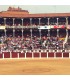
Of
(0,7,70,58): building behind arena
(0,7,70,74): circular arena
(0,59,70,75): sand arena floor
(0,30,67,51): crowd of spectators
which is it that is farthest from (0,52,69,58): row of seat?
(0,7,70,58): building behind arena

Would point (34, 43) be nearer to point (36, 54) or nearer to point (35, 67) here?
point (36, 54)

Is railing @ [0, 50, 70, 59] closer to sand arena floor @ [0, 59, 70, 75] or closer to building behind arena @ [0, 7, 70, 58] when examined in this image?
sand arena floor @ [0, 59, 70, 75]

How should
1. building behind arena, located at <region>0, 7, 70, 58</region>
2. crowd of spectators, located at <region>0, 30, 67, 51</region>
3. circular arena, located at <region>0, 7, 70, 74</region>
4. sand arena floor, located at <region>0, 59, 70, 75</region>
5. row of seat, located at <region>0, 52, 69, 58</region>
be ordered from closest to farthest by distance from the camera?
sand arena floor, located at <region>0, 59, 70, 75</region>, circular arena, located at <region>0, 7, 70, 74</region>, row of seat, located at <region>0, 52, 69, 58</region>, crowd of spectators, located at <region>0, 30, 67, 51</region>, building behind arena, located at <region>0, 7, 70, 58</region>

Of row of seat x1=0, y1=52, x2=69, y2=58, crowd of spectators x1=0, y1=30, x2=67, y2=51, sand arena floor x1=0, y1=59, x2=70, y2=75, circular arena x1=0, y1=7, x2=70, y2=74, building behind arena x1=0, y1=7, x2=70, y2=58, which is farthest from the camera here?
building behind arena x1=0, y1=7, x2=70, y2=58

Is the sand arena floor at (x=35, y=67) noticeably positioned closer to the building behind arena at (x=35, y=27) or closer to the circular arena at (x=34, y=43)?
the circular arena at (x=34, y=43)

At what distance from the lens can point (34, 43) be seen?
24938mm

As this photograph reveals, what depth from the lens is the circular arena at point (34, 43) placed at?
1786 centimetres

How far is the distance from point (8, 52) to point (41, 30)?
274 inches

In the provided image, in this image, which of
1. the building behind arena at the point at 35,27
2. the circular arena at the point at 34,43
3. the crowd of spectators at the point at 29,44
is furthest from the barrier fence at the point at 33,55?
the building behind arena at the point at 35,27

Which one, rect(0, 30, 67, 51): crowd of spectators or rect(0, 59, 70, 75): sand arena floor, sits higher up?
rect(0, 30, 67, 51): crowd of spectators

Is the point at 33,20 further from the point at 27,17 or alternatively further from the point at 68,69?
the point at 68,69

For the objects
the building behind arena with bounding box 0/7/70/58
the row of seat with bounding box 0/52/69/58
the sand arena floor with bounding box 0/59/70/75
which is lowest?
the sand arena floor with bounding box 0/59/70/75

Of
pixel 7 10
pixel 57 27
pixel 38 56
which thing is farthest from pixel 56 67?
pixel 7 10

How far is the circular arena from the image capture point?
703 inches
